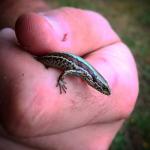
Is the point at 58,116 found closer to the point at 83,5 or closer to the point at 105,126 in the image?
the point at 105,126

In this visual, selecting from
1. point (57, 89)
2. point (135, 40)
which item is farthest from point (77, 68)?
point (135, 40)

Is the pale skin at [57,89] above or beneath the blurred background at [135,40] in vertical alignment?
above

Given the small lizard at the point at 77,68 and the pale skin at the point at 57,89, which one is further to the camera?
the small lizard at the point at 77,68

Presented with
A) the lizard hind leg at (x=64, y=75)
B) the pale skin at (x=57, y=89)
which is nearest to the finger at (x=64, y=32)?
the pale skin at (x=57, y=89)

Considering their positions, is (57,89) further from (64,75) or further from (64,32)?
(64,32)

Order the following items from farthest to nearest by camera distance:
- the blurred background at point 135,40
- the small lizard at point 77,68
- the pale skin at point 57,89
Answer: the blurred background at point 135,40 → the small lizard at point 77,68 → the pale skin at point 57,89

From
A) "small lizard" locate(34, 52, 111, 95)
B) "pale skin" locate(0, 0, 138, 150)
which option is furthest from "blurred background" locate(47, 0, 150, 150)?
"small lizard" locate(34, 52, 111, 95)

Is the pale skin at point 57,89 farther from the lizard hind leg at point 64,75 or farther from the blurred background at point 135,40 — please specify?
the blurred background at point 135,40
